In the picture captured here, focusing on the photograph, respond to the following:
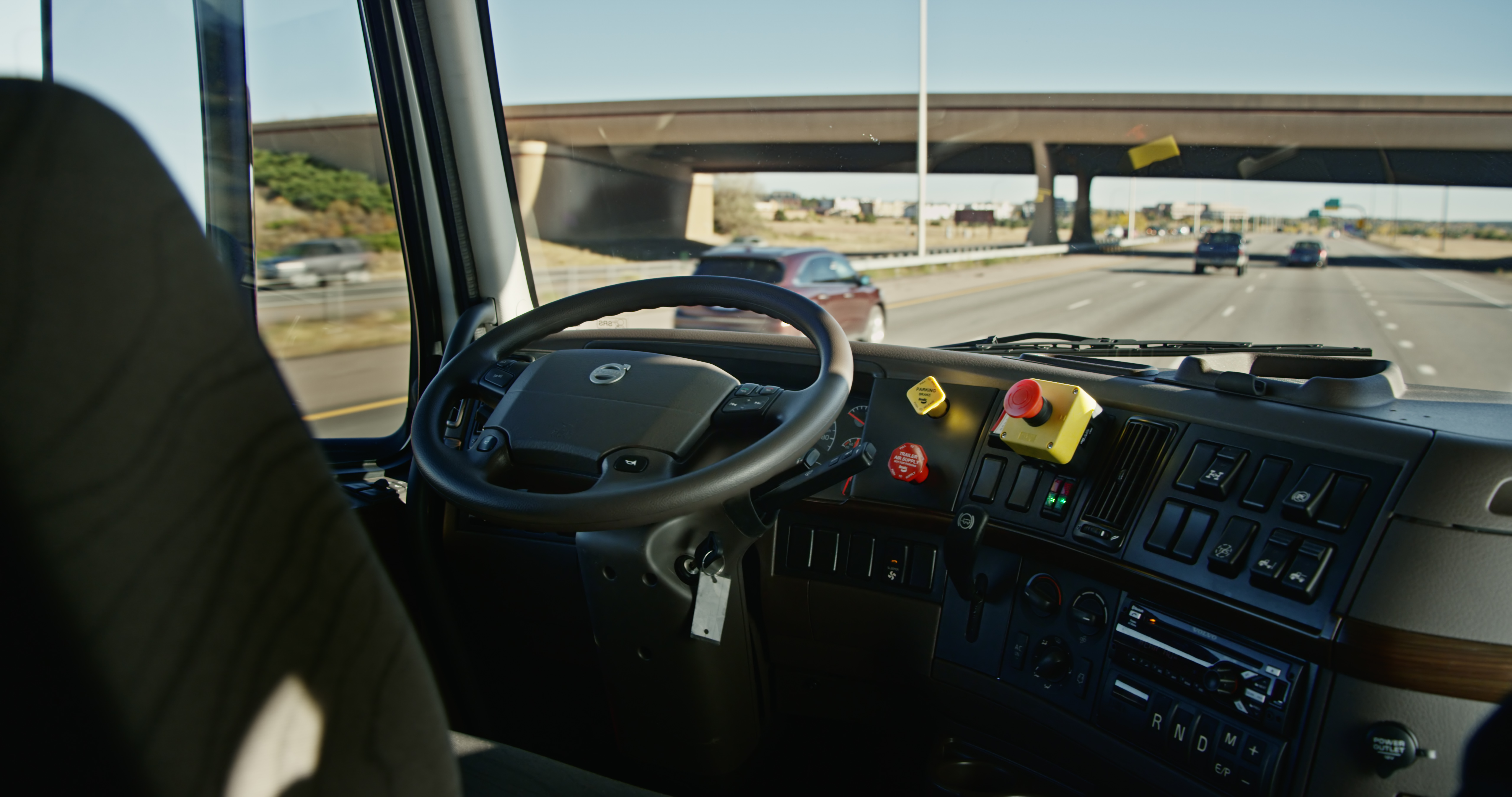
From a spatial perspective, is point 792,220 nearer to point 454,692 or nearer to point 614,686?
point 614,686

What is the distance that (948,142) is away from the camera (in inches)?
103

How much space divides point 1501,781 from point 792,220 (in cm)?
252

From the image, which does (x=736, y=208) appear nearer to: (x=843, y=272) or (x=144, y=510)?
(x=144, y=510)

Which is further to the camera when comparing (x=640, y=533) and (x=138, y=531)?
(x=640, y=533)

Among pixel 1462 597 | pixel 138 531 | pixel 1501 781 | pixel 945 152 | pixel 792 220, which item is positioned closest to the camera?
pixel 138 531

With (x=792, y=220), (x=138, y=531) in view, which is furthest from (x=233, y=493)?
(x=792, y=220)

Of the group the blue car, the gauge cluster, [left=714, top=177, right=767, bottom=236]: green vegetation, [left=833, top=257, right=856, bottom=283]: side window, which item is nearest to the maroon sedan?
[left=833, top=257, right=856, bottom=283]: side window

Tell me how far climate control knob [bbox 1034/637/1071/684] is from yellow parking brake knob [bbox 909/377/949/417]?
56cm

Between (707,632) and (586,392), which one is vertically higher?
(586,392)

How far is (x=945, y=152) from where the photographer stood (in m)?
2.66

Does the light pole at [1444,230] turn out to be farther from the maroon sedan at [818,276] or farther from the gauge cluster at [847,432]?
the maroon sedan at [818,276]

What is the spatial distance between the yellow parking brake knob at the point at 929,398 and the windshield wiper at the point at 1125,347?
0.22 m

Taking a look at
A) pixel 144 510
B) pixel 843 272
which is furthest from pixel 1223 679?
pixel 843 272

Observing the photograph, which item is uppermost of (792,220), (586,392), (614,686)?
(792,220)
